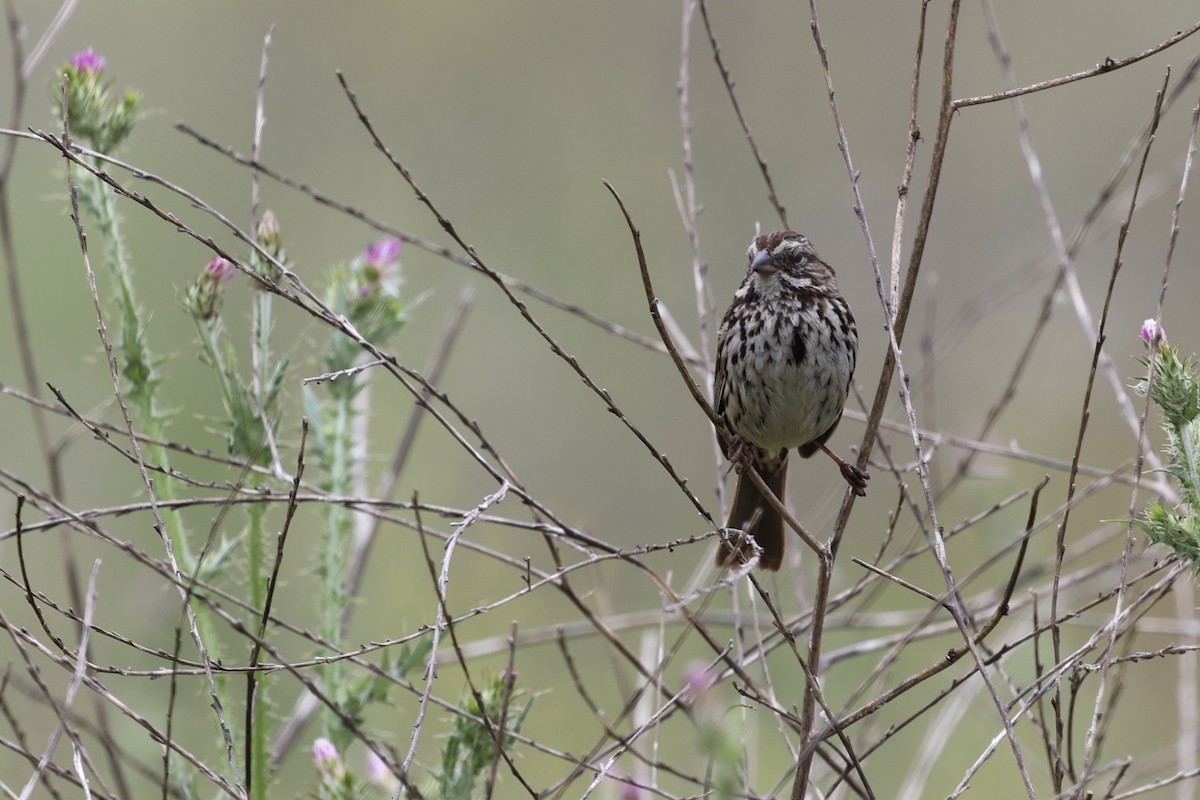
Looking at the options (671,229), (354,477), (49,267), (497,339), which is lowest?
(354,477)

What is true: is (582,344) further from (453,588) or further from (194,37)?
(194,37)

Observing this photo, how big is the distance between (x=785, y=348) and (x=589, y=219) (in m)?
4.42

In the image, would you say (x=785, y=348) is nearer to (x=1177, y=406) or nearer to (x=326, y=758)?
(x=1177, y=406)

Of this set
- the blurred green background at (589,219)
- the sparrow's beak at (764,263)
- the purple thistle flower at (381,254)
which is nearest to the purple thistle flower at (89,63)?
the purple thistle flower at (381,254)

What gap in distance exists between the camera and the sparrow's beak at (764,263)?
3.75 m

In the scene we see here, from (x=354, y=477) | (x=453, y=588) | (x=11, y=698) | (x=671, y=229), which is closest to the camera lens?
(x=354, y=477)

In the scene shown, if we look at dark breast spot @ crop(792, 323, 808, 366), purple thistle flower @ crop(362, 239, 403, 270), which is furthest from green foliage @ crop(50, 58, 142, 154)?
dark breast spot @ crop(792, 323, 808, 366)

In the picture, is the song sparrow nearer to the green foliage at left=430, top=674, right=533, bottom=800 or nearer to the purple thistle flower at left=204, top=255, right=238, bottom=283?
the green foliage at left=430, top=674, right=533, bottom=800

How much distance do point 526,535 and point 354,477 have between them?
124 inches

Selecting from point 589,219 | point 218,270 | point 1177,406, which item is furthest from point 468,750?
point 589,219

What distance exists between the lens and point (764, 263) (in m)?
3.75

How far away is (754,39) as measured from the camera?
895 cm

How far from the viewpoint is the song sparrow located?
3.76 m

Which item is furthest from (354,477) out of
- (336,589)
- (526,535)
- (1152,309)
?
(1152,309)
